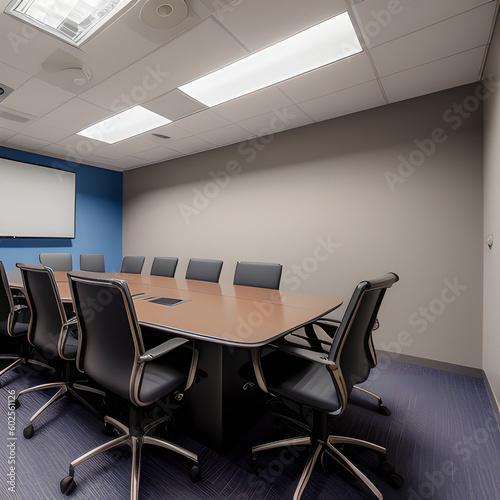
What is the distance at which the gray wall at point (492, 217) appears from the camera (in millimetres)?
1931

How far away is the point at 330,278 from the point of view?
3402 millimetres

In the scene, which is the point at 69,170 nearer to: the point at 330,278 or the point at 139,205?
the point at 139,205

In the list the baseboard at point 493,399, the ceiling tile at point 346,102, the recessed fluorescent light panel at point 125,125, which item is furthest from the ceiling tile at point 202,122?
the baseboard at point 493,399

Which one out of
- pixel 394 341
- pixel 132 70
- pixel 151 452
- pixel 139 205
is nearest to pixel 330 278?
pixel 394 341

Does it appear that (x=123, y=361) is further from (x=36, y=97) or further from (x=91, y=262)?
(x=91, y=262)

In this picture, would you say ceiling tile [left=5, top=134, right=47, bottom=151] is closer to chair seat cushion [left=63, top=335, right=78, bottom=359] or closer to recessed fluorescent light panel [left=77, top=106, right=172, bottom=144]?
recessed fluorescent light panel [left=77, top=106, right=172, bottom=144]

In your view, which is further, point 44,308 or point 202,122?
point 202,122

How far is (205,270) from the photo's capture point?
11.6ft

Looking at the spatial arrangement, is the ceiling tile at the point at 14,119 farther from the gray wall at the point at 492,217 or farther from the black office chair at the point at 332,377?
the gray wall at the point at 492,217

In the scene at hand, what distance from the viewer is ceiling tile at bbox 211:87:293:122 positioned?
2775mm

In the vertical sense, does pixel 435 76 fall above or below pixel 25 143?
above

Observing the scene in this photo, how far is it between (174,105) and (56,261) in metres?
2.89

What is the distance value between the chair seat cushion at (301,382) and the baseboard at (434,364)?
6.12 feet

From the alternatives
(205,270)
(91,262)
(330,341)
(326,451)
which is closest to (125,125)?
(91,262)
